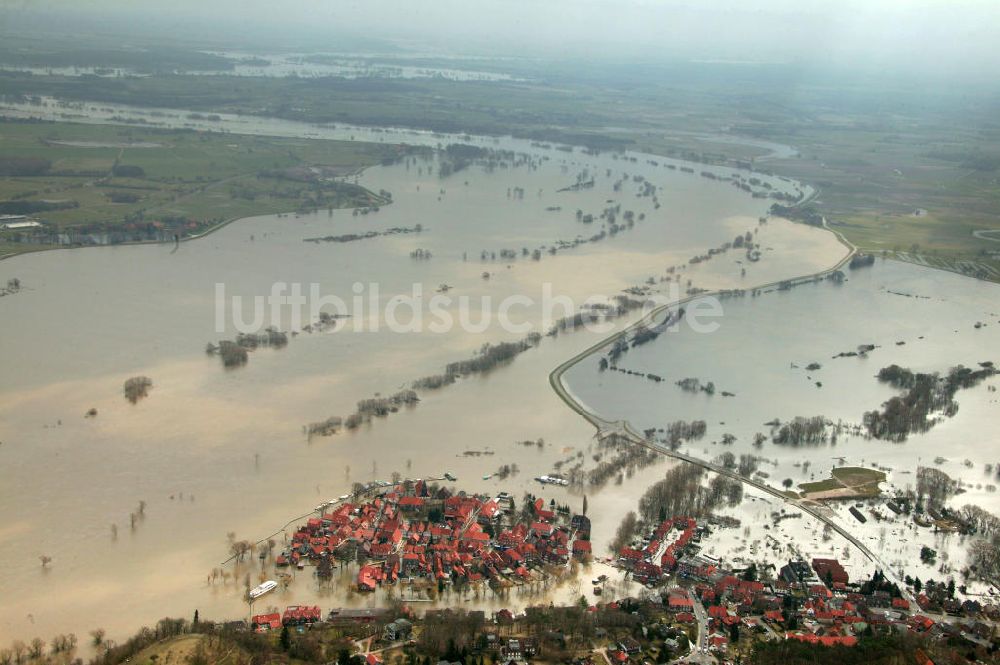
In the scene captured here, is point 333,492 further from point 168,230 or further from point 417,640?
point 168,230

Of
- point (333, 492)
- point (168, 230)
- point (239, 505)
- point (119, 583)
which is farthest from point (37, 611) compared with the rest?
point (168, 230)

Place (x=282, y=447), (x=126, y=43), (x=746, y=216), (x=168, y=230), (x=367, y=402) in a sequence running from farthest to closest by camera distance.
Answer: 1. (x=126, y=43)
2. (x=746, y=216)
3. (x=168, y=230)
4. (x=367, y=402)
5. (x=282, y=447)

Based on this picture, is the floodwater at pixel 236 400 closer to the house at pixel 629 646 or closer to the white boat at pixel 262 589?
the white boat at pixel 262 589

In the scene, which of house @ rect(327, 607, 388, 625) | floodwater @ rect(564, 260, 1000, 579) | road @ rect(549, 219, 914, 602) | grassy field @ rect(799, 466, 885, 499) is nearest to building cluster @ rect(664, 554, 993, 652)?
road @ rect(549, 219, 914, 602)

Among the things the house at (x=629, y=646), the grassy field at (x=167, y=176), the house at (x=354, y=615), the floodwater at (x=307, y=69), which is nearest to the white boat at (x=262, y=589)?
the house at (x=354, y=615)

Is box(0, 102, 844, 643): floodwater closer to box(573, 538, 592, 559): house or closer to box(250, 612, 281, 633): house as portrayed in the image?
box(573, 538, 592, 559): house

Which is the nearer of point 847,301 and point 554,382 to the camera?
point 554,382
